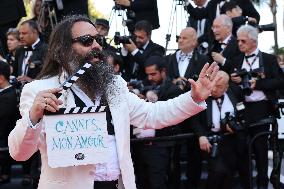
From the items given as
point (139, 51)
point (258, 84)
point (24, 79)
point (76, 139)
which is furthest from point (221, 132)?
point (76, 139)

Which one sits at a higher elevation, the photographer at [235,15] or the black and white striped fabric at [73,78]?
the black and white striped fabric at [73,78]

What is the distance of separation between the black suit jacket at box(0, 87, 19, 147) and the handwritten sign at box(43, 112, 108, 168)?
4.85 metres

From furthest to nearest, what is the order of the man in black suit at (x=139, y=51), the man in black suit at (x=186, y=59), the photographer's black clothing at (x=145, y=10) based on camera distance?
the photographer's black clothing at (x=145, y=10)
the man in black suit at (x=139, y=51)
the man in black suit at (x=186, y=59)

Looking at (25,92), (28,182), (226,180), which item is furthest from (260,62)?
(25,92)

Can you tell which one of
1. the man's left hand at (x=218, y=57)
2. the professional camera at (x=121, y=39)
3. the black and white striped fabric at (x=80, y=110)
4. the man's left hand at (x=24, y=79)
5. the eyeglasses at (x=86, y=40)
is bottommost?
the man's left hand at (x=24, y=79)

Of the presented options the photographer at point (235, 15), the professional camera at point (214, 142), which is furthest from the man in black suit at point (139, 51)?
the professional camera at point (214, 142)

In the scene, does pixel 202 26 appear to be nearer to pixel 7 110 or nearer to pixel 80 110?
pixel 7 110

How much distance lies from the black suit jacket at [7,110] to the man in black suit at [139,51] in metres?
1.63

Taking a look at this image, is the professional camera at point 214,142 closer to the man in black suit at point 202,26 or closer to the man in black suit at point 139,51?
the man in black suit at point 139,51

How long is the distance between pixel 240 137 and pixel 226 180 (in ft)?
1.85

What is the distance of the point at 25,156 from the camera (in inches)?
145

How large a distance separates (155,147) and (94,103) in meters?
4.09

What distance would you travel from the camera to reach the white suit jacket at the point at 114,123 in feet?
11.8

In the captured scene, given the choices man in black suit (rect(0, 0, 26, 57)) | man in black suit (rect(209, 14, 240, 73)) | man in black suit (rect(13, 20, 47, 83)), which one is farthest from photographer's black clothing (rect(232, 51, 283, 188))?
man in black suit (rect(0, 0, 26, 57))
